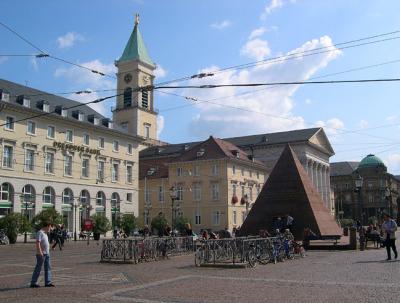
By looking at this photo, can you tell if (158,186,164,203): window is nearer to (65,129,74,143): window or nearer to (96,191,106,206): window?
(96,191,106,206): window

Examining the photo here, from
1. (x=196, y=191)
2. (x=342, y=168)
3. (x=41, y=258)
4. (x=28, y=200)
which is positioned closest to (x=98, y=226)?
(x=28, y=200)

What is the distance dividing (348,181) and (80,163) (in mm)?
97085

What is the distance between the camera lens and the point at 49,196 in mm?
56219

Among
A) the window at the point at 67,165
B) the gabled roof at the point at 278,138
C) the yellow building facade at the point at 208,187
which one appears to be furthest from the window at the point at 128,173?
the gabled roof at the point at 278,138

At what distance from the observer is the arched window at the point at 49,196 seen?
55575mm

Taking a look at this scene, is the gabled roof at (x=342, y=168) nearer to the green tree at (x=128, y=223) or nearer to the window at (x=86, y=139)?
the green tree at (x=128, y=223)

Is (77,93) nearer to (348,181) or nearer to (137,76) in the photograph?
(137,76)

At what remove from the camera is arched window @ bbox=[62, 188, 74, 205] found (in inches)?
2297

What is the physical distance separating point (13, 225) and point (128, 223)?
18.4 m

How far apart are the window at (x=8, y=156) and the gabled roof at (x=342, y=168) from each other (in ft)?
356

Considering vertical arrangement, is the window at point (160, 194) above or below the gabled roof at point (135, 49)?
below

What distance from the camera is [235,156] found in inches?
3017

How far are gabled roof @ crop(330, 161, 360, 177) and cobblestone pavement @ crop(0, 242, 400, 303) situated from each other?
128687 mm

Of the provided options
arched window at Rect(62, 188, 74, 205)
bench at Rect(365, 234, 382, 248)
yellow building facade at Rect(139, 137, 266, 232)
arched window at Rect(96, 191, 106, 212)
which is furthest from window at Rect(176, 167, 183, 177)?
bench at Rect(365, 234, 382, 248)
